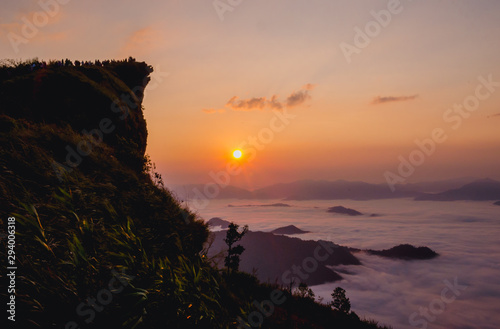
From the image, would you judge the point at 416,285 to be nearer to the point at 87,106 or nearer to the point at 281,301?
the point at 281,301

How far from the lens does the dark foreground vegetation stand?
3.60m

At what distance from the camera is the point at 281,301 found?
1505 cm

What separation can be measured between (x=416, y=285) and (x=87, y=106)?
21289cm

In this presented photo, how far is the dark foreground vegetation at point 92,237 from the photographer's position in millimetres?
3604

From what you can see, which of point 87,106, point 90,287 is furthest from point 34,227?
point 87,106

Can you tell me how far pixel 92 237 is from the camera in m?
4.41

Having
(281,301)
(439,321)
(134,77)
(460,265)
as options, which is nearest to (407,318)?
(439,321)

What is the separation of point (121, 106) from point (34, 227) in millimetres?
10287

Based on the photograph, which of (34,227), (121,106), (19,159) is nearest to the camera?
(34,227)

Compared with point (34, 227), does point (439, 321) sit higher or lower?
lower

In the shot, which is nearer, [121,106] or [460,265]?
[121,106]

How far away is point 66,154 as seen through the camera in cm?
742

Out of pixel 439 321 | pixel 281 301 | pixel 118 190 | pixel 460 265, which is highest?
pixel 118 190

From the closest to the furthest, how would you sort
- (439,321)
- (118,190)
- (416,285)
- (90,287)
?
(90,287), (118,190), (439,321), (416,285)
